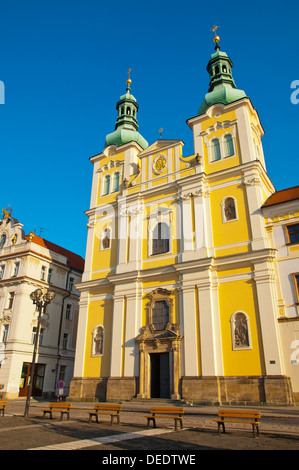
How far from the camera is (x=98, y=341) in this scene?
83.7 feet

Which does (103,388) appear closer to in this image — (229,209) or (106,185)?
(229,209)

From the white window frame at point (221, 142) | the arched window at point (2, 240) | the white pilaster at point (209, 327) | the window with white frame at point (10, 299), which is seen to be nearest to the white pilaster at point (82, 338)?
the window with white frame at point (10, 299)

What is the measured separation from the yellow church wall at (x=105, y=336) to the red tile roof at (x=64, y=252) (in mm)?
12478

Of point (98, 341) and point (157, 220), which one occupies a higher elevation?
point (157, 220)

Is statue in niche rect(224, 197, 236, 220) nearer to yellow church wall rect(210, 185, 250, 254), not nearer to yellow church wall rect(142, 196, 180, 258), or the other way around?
yellow church wall rect(210, 185, 250, 254)

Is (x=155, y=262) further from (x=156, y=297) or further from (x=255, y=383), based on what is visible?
(x=255, y=383)

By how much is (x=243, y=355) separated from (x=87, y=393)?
1119 centimetres

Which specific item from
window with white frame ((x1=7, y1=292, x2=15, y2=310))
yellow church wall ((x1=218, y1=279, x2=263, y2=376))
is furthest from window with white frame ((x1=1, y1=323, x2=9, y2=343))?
yellow church wall ((x1=218, y1=279, x2=263, y2=376))

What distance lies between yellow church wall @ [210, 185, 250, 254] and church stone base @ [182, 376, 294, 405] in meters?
7.40

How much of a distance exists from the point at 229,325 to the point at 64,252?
25116 mm

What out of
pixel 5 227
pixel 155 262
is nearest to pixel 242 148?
pixel 155 262

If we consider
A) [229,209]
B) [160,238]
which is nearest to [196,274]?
[160,238]

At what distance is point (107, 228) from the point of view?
29.0 m

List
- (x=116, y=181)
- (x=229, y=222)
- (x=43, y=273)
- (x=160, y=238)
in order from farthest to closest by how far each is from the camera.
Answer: (x=43, y=273) → (x=116, y=181) → (x=160, y=238) → (x=229, y=222)
